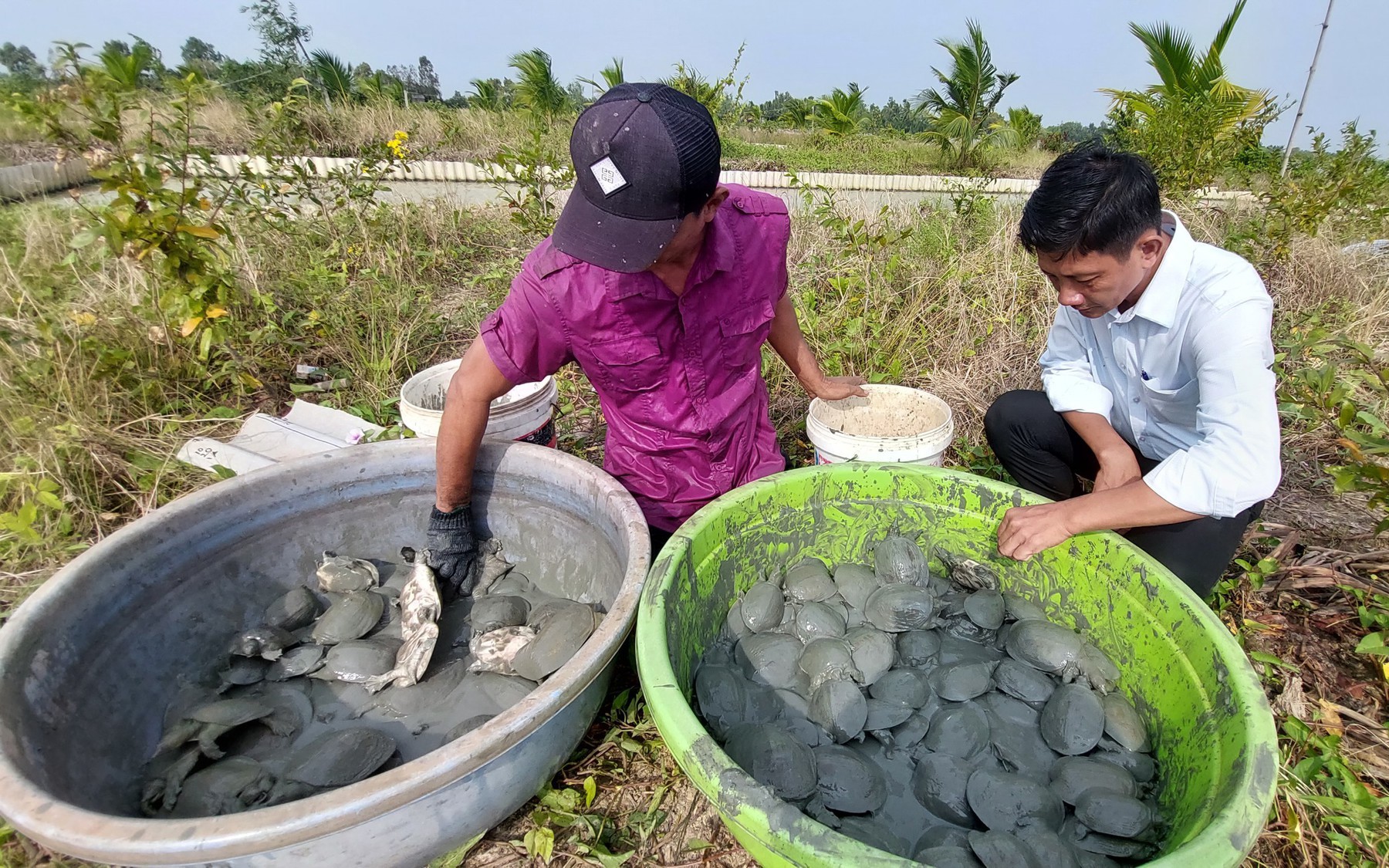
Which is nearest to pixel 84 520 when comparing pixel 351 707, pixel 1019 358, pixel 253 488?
pixel 253 488

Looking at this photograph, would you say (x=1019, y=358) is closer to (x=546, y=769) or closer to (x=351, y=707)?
(x=546, y=769)

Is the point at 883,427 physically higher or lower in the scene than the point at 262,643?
higher

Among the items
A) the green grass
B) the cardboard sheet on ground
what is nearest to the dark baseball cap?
the green grass

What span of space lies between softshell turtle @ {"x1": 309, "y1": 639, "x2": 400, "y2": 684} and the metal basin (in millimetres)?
300

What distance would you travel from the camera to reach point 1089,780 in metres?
1.18

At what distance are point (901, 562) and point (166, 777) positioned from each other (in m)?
1.70

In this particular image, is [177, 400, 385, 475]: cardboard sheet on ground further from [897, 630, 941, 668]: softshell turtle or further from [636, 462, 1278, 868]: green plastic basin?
[897, 630, 941, 668]: softshell turtle

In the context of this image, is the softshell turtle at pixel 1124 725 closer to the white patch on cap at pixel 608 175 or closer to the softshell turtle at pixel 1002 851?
the softshell turtle at pixel 1002 851

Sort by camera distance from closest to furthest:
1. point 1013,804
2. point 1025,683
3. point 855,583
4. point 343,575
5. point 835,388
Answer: point 1013,804, point 1025,683, point 855,583, point 343,575, point 835,388

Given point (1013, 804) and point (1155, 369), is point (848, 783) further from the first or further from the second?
point (1155, 369)

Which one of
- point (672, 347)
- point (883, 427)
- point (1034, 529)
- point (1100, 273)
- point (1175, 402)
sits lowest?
point (883, 427)

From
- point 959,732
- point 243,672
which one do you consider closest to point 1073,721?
point 959,732

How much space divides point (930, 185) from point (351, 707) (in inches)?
415

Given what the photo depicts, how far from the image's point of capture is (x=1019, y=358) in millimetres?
2984
